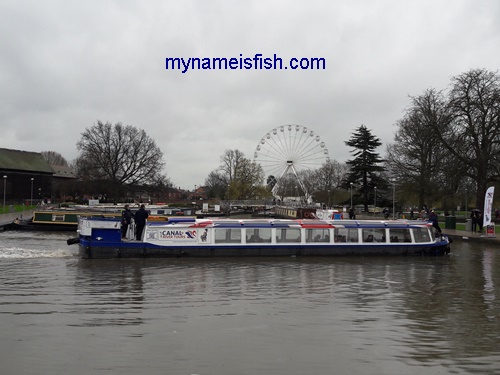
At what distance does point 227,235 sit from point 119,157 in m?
81.2

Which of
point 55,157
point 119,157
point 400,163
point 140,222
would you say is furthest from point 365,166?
point 55,157

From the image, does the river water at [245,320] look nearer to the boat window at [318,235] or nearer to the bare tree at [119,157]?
the boat window at [318,235]

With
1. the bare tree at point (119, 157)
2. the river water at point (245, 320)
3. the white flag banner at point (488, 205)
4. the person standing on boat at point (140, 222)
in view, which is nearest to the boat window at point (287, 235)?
the river water at point (245, 320)

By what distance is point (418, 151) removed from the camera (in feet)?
184

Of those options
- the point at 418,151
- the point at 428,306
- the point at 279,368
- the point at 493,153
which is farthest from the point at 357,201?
the point at 279,368

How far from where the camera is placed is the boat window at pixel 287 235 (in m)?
23.9

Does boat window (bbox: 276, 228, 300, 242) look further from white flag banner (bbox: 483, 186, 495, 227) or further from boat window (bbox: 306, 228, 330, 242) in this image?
white flag banner (bbox: 483, 186, 495, 227)

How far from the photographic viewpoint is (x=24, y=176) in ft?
354

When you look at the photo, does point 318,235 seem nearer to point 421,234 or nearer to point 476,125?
point 421,234

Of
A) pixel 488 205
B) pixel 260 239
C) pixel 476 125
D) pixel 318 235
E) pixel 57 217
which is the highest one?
pixel 476 125

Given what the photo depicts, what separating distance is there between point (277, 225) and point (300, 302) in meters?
11.2

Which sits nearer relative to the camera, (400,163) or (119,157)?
(400,163)

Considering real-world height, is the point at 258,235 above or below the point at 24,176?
below

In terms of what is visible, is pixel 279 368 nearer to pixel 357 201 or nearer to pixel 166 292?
pixel 166 292
